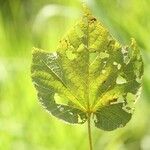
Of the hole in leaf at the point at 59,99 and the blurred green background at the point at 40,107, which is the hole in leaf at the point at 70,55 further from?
the blurred green background at the point at 40,107

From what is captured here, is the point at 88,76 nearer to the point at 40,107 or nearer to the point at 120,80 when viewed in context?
the point at 120,80

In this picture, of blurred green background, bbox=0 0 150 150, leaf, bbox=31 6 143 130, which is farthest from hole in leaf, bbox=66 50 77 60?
blurred green background, bbox=0 0 150 150

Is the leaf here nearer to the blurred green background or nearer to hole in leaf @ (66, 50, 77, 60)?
hole in leaf @ (66, 50, 77, 60)

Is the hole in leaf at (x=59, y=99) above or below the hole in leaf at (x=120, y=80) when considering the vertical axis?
below

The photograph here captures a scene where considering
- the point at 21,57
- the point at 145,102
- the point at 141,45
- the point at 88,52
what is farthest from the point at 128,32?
the point at 88,52

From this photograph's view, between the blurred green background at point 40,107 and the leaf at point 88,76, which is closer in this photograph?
the leaf at point 88,76

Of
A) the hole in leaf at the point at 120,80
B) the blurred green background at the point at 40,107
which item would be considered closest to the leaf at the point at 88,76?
the hole in leaf at the point at 120,80
